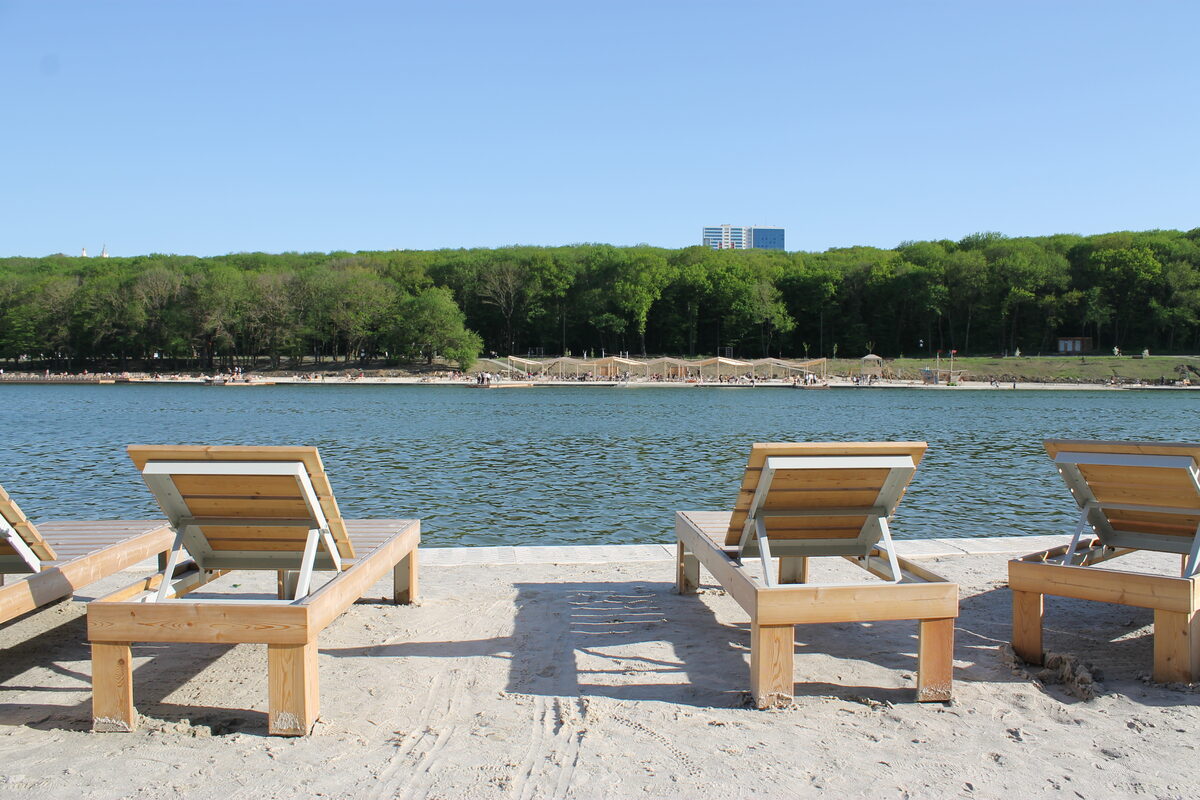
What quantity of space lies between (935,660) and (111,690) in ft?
10.8

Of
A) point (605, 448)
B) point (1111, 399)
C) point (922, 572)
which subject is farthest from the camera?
point (1111, 399)

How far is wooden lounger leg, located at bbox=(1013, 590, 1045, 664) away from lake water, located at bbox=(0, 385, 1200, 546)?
5949 millimetres

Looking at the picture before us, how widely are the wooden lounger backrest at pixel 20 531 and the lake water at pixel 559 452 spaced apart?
5993mm

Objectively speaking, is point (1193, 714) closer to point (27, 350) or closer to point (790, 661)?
point (790, 661)

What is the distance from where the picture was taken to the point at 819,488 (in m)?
4.04

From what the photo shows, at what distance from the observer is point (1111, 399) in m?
54.7

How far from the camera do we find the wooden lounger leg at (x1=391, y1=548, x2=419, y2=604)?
5.29m

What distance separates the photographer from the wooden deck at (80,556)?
384 centimetres

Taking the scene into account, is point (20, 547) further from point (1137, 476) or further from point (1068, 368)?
point (1068, 368)

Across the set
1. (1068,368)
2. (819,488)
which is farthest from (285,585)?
(1068,368)

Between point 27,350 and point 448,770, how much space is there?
321ft

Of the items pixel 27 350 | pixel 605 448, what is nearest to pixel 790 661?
pixel 605 448

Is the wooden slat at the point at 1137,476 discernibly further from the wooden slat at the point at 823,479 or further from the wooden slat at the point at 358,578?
the wooden slat at the point at 358,578

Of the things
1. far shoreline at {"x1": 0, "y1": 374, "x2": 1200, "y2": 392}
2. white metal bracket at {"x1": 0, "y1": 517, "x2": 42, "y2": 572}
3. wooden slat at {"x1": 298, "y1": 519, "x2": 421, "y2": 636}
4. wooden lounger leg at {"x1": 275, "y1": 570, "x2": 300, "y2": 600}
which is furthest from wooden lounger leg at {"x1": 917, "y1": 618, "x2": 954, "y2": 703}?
far shoreline at {"x1": 0, "y1": 374, "x2": 1200, "y2": 392}
